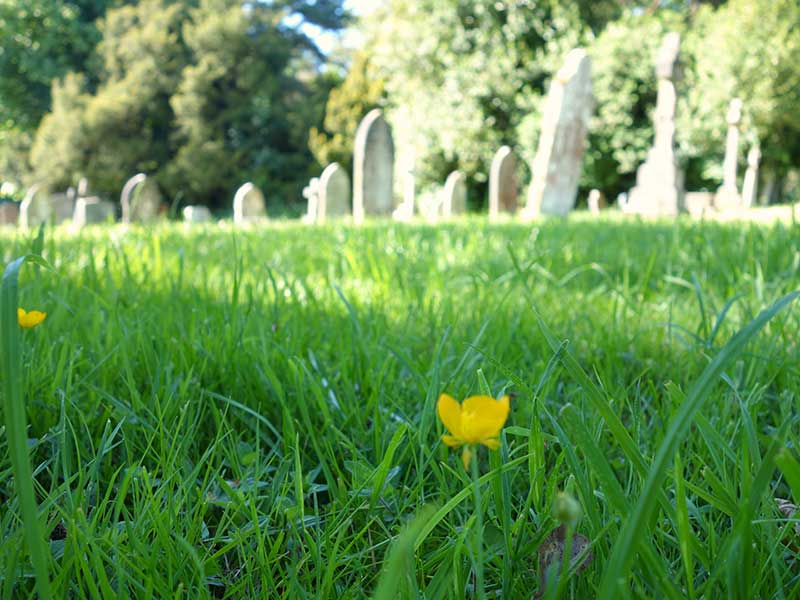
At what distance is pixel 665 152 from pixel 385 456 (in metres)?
13.0

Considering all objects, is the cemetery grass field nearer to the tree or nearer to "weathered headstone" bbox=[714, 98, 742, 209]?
"weathered headstone" bbox=[714, 98, 742, 209]

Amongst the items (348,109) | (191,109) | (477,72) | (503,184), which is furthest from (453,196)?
(191,109)

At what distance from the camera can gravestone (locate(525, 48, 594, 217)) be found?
941 centimetres

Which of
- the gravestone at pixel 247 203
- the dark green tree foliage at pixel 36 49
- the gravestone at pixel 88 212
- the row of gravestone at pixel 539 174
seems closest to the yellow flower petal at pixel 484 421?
the row of gravestone at pixel 539 174

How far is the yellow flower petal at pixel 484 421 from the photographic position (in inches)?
18.0

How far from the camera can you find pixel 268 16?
27781mm

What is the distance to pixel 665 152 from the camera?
12.5 meters

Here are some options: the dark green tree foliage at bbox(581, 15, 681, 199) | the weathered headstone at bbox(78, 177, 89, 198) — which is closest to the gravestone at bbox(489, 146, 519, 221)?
the weathered headstone at bbox(78, 177, 89, 198)

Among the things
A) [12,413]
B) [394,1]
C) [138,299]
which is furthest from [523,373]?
[394,1]

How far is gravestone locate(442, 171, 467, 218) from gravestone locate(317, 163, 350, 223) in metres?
2.03

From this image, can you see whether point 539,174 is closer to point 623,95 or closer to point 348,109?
point 623,95

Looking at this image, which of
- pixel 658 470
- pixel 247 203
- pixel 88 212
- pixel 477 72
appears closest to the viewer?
pixel 658 470

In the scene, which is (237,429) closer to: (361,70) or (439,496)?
(439,496)

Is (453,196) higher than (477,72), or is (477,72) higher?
(477,72)
